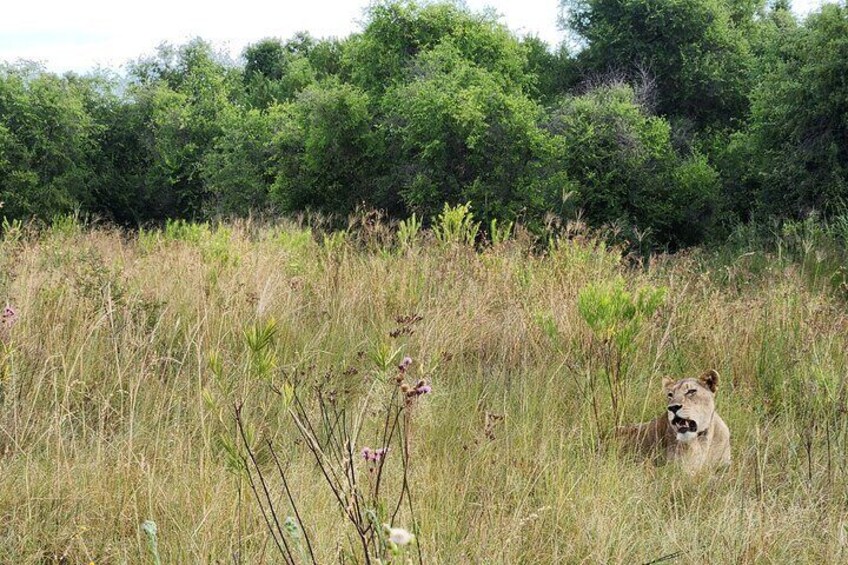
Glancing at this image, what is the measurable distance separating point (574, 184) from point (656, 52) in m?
7.40

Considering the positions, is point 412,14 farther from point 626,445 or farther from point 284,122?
point 626,445

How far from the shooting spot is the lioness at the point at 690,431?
2.86m

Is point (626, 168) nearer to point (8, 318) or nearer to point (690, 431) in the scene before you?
point (690, 431)

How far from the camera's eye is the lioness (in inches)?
113

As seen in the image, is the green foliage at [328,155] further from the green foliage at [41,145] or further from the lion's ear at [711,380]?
the lion's ear at [711,380]

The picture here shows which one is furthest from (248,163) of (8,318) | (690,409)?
(690,409)

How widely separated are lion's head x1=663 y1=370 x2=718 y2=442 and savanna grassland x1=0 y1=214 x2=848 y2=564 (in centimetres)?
18

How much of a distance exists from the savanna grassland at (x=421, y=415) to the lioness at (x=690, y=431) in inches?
3.4

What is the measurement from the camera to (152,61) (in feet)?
112

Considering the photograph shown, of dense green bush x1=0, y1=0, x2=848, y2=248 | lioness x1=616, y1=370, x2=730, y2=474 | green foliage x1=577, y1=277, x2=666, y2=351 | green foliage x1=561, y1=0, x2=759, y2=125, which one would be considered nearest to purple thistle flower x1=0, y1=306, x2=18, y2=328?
green foliage x1=577, y1=277, x2=666, y2=351

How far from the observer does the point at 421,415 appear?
3209 millimetres

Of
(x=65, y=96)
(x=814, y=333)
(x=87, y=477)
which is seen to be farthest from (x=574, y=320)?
(x=65, y=96)

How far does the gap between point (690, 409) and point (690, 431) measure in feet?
0.26

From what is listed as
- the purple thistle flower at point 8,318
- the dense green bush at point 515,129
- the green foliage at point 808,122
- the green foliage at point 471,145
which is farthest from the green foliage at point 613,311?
the green foliage at point 471,145
